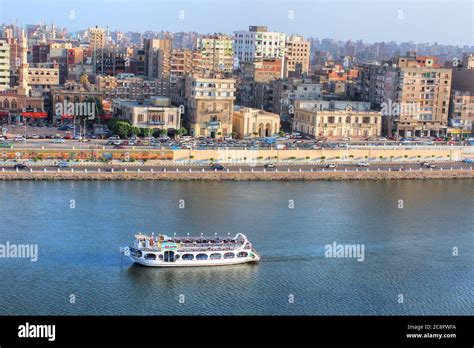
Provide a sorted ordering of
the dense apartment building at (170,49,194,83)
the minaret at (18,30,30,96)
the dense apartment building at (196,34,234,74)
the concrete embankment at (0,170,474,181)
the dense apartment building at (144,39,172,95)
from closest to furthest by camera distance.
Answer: the concrete embankment at (0,170,474,181)
the minaret at (18,30,30,96)
the dense apartment building at (170,49,194,83)
the dense apartment building at (144,39,172,95)
the dense apartment building at (196,34,234,74)

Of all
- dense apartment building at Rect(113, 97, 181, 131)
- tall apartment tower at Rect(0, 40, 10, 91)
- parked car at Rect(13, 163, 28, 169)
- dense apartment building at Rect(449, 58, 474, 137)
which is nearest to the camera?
parked car at Rect(13, 163, 28, 169)

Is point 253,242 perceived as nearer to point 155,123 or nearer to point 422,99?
point 155,123

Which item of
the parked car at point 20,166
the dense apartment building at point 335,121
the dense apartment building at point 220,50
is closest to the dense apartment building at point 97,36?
the dense apartment building at point 220,50

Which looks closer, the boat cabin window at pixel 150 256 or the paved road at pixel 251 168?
the boat cabin window at pixel 150 256

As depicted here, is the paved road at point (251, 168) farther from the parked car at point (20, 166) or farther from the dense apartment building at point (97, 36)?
the dense apartment building at point (97, 36)

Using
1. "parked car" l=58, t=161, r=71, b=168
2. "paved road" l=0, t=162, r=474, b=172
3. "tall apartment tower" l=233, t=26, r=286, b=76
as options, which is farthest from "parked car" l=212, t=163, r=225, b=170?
"tall apartment tower" l=233, t=26, r=286, b=76

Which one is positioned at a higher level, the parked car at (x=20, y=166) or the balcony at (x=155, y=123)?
the balcony at (x=155, y=123)

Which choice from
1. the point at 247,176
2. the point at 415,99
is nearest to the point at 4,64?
the point at 247,176

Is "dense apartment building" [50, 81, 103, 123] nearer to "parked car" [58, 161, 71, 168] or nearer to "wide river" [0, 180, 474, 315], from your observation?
"parked car" [58, 161, 71, 168]
